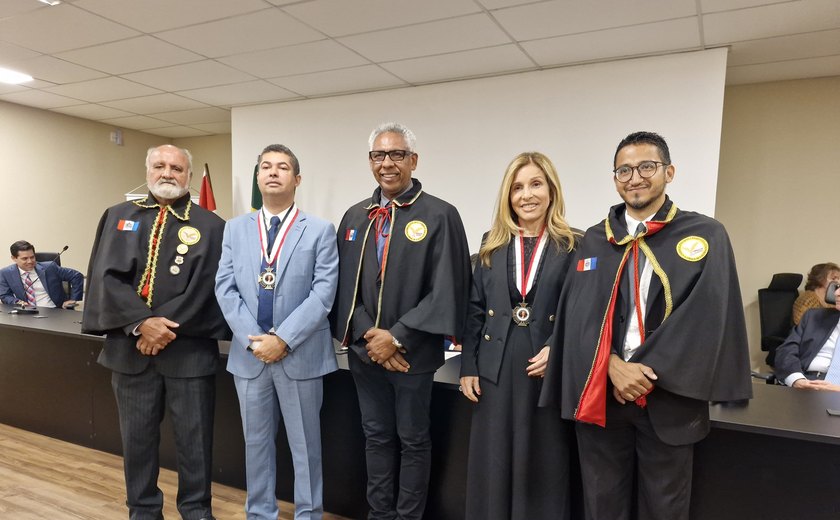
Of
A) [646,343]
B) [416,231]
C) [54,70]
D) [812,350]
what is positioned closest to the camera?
[646,343]

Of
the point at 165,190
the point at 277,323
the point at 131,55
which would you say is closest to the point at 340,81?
the point at 131,55

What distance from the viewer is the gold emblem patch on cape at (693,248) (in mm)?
1486

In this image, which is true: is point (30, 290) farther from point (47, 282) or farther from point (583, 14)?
point (583, 14)

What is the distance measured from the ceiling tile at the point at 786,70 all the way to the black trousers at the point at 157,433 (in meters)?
4.55

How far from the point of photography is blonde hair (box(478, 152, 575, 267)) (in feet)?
6.00

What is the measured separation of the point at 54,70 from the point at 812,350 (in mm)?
5881

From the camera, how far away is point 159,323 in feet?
6.71

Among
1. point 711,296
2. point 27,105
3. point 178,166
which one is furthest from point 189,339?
point 27,105

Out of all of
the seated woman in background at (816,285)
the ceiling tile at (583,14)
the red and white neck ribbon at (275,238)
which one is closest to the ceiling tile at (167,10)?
the ceiling tile at (583,14)

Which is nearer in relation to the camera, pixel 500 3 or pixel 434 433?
pixel 434 433

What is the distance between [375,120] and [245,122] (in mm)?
1624

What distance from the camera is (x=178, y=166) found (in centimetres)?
221

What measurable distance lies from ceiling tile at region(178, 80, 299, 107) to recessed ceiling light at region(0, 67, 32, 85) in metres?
1.29

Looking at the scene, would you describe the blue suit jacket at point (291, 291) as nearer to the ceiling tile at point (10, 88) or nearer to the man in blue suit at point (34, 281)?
the man in blue suit at point (34, 281)
